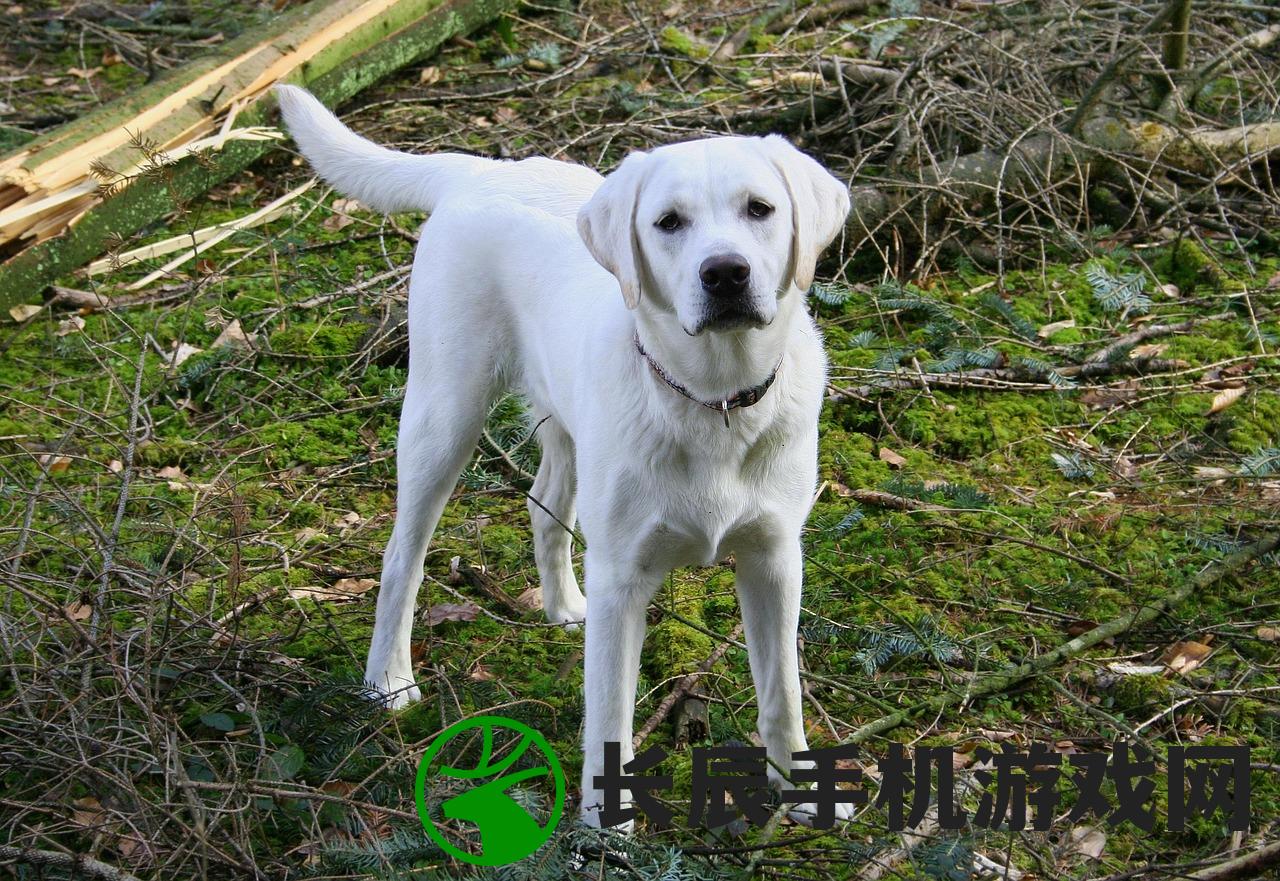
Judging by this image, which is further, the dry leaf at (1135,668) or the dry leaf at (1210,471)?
the dry leaf at (1210,471)

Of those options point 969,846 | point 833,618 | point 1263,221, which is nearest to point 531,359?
point 833,618

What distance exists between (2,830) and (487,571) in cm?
189

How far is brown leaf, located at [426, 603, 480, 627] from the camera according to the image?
4383 mm

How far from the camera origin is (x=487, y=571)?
4.64 metres

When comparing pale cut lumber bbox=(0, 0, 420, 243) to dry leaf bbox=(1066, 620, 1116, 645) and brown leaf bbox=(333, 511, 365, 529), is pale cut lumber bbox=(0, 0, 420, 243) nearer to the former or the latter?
brown leaf bbox=(333, 511, 365, 529)

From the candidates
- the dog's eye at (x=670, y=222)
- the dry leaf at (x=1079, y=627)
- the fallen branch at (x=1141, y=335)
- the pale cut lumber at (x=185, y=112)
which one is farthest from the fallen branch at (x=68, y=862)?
the fallen branch at (x=1141, y=335)

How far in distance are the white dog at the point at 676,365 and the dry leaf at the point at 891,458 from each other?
68.6 inches

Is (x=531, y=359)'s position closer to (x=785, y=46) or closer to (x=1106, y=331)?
(x=1106, y=331)

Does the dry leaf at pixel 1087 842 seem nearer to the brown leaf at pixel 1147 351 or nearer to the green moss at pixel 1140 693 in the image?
the green moss at pixel 1140 693

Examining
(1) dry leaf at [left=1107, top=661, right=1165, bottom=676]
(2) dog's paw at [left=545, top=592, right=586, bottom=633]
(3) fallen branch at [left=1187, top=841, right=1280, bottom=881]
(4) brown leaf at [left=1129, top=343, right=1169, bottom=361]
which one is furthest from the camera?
(4) brown leaf at [left=1129, top=343, right=1169, bottom=361]

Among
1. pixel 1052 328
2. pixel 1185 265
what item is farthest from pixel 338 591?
pixel 1185 265

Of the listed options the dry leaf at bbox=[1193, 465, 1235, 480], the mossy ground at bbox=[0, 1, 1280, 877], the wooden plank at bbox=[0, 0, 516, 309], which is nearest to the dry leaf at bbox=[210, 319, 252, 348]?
the mossy ground at bbox=[0, 1, 1280, 877]

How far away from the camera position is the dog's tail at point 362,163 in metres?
4.19

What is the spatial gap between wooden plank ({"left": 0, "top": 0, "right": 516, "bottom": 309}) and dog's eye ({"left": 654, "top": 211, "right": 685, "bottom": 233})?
3230mm
